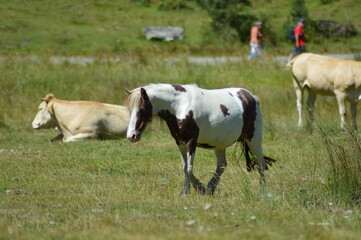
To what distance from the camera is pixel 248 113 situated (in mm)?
10789

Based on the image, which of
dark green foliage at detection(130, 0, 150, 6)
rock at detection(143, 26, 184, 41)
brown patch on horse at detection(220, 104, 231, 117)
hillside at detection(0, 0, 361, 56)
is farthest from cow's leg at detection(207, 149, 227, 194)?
dark green foliage at detection(130, 0, 150, 6)

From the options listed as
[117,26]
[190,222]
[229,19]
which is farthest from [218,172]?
[117,26]

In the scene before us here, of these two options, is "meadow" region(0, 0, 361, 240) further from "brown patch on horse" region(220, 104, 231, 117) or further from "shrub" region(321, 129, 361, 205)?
"brown patch on horse" region(220, 104, 231, 117)

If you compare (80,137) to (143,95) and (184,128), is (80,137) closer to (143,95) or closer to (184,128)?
(184,128)

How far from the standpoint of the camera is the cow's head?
17859 mm

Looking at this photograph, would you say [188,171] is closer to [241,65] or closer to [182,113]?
[182,113]

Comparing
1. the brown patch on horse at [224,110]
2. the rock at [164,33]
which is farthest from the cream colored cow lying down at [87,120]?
the rock at [164,33]

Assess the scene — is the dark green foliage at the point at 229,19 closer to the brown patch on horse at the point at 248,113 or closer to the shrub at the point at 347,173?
the brown patch on horse at the point at 248,113

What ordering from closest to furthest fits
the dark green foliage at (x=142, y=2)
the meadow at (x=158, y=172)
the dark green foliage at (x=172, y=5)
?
the meadow at (x=158, y=172)
the dark green foliage at (x=172, y=5)
the dark green foliage at (x=142, y=2)

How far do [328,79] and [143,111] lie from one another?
1063 centimetres

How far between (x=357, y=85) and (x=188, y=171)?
10.1 m

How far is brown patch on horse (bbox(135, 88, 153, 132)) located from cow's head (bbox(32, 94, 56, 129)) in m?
8.55

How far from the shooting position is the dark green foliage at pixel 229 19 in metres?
41.0

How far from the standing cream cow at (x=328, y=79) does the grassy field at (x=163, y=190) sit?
72 cm
